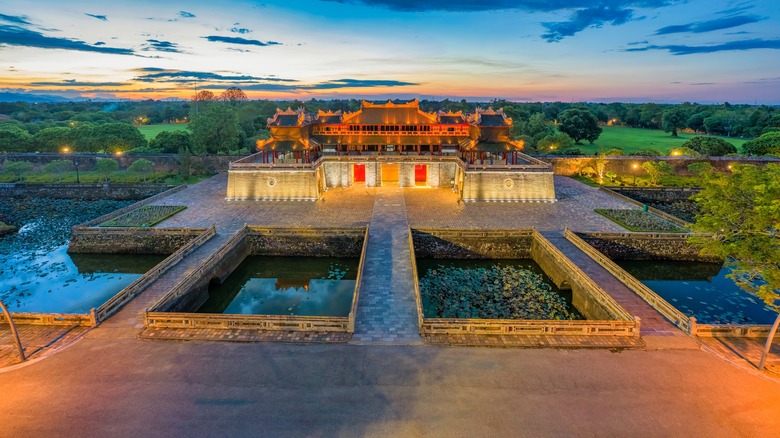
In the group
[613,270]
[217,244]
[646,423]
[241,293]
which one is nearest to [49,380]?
[241,293]

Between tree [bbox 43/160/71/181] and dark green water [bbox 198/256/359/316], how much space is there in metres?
39.7

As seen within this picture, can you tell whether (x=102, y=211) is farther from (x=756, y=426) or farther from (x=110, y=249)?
(x=756, y=426)

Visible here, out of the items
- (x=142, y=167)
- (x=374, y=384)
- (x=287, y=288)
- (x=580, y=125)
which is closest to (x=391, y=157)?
(x=287, y=288)

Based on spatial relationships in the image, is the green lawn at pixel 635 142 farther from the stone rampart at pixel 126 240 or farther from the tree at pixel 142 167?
the tree at pixel 142 167

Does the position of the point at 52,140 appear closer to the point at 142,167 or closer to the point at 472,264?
the point at 142,167

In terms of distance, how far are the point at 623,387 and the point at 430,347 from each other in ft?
22.9

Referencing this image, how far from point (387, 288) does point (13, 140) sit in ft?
225

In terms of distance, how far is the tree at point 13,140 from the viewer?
5944 cm

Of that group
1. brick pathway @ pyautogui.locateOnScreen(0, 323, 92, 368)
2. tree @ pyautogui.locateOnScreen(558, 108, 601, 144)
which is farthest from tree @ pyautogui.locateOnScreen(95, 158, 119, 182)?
tree @ pyautogui.locateOnScreen(558, 108, 601, 144)

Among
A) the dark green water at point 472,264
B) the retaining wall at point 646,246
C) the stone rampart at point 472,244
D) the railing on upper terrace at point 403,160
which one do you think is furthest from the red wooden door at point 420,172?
the retaining wall at point 646,246

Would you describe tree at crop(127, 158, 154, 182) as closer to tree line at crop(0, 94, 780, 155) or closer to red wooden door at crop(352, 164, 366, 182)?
tree line at crop(0, 94, 780, 155)

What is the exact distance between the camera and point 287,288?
92.4ft

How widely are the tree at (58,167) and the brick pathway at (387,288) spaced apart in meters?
45.9

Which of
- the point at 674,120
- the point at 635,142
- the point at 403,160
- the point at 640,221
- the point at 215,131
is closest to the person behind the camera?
the point at 640,221
